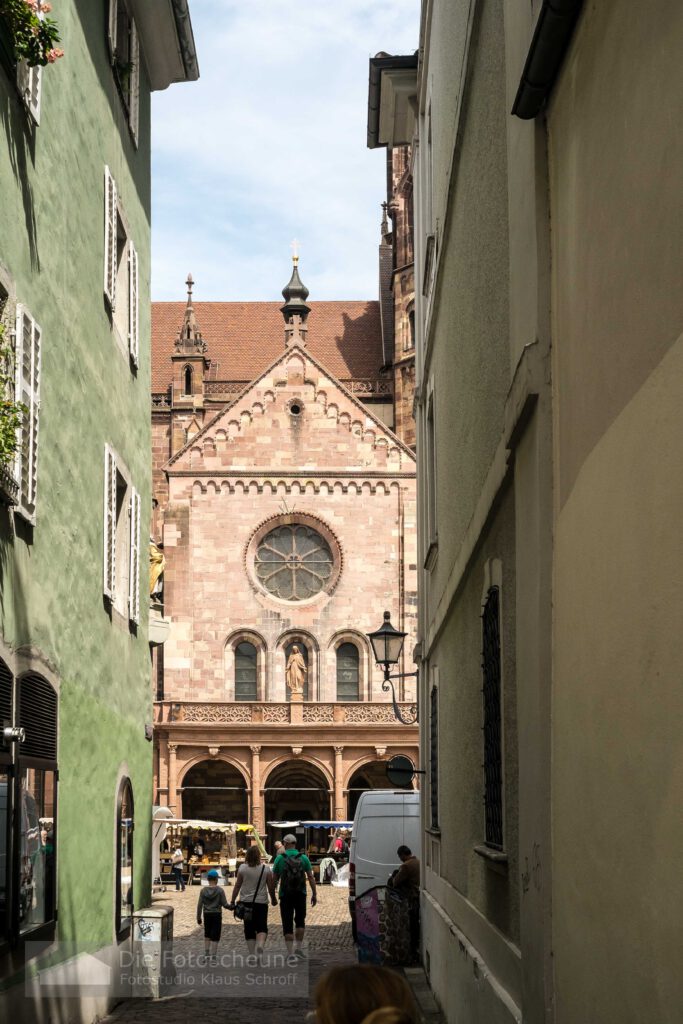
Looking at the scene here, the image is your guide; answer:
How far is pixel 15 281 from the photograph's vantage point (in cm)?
938

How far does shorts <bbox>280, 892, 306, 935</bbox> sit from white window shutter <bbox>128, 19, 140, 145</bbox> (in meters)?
8.57

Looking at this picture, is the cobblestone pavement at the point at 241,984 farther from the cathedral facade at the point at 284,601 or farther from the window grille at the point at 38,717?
the cathedral facade at the point at 284,601

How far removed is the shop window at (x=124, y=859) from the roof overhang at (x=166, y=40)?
296 inches

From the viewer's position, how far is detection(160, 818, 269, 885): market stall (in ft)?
126

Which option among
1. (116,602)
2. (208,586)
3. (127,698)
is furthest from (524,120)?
(208,586)

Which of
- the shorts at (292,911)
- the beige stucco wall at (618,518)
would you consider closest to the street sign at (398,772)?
the shorts at (292,911)

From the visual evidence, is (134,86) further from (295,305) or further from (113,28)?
(295,305)

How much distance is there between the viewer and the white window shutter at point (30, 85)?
948cm

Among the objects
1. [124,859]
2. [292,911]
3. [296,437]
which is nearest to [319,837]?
[296,437]

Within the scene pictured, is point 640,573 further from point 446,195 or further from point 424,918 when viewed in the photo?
point 424,918

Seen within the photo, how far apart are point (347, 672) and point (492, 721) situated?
1443 inches

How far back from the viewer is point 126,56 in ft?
48.2

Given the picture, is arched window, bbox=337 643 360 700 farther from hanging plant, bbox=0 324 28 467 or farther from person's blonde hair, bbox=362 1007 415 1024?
person's blonde hair, bbox=362 1007 415 1024

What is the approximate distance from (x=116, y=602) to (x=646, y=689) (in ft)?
34.3
